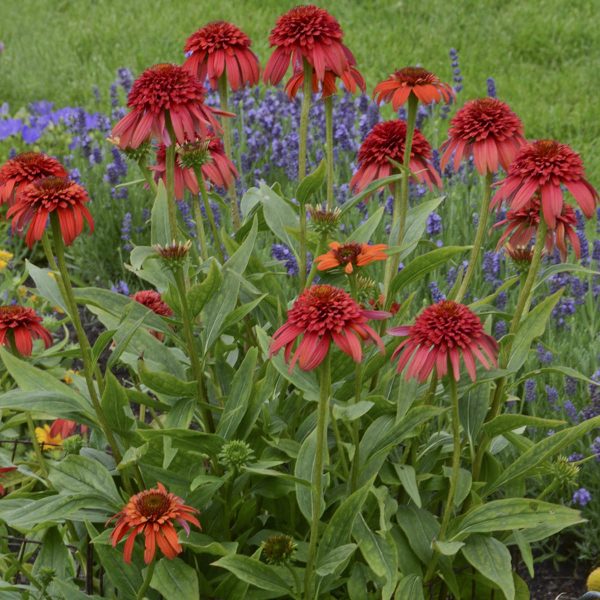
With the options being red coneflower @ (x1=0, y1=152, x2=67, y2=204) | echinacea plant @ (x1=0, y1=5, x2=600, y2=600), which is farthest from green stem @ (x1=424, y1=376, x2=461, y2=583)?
red coneflower @ (x1=0, y1=152, x2=67, y2=204)

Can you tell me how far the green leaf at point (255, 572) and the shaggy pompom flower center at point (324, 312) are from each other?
49 cm

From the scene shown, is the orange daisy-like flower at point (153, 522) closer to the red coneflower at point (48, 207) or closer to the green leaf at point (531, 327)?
the red coneflower at point (48, 207)

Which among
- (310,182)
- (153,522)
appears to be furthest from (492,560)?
(310,182)

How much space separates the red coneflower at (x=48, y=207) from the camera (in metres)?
1.74

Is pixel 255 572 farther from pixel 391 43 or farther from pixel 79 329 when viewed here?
pixel 391 43

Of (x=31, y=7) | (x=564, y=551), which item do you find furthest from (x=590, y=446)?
(x=31, y=7)

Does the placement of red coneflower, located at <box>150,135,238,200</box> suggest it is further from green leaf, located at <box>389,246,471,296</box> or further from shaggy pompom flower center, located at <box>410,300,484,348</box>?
shaggy pompom flower center, located at <box>410,300,484,348</box>

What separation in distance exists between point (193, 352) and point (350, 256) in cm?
38

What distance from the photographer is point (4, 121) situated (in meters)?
4.92

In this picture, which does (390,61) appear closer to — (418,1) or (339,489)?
(418,1)

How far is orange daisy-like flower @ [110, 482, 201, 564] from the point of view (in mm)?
1658

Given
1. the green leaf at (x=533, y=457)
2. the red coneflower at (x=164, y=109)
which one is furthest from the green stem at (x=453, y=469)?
the red coneflower at (x=164, y=109)

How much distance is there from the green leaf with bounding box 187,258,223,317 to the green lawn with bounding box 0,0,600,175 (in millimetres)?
3578

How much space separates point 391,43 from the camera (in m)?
6.10
